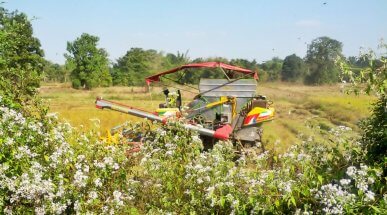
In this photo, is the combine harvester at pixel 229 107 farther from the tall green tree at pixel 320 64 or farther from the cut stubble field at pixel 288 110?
the tall green tree at pixel 320 64

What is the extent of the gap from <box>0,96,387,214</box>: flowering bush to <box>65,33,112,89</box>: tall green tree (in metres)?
51.2

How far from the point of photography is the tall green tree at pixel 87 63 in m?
55.9

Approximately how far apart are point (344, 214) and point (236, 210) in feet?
3.37

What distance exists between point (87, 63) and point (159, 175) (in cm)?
5568

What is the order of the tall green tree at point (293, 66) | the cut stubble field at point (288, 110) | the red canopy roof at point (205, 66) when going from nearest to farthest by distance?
the red canopy roof at point (205, 66) → the cut stubble field at point (288, 110) → the tall green tree at point (293, 66)

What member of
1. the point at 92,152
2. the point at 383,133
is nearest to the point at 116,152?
the point at 92,152

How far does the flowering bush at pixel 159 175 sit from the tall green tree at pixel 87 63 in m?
51.2

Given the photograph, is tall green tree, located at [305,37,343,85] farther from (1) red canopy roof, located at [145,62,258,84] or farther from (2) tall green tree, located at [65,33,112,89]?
(1) red canopy roof, located at [145,62,258,84]

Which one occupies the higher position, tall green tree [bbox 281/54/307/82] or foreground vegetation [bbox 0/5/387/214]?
tall green tree [bbox 281/54/307/82]

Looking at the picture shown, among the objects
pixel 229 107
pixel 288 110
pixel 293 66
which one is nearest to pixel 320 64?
pixel 293 66

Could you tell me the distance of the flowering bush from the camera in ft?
13.3

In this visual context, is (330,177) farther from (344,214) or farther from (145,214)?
(145,214)

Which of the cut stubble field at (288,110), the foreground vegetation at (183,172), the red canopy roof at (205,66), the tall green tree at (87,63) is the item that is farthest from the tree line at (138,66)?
the foreground vegetation at (183,172)

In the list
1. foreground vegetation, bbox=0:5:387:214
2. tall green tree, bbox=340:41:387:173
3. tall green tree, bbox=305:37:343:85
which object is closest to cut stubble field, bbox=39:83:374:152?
tall green tree, bbox=305:37:343:85
